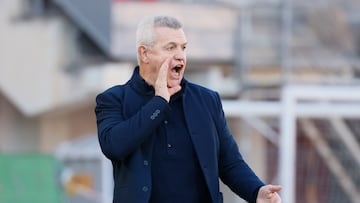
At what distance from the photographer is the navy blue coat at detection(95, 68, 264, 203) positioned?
3.51 metres

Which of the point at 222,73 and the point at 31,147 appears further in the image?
the point at 31,147

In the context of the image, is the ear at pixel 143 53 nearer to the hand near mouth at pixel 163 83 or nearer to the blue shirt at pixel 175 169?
the hand near mouth at pixel 163 83

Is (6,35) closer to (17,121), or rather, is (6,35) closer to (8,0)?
(8,0)

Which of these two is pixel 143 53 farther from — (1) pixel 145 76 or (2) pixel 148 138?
(2) pixel 148 138

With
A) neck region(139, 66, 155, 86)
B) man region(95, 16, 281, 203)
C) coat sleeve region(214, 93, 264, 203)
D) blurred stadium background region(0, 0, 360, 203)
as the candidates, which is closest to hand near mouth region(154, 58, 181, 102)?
man region(95, 16, 281, 203)

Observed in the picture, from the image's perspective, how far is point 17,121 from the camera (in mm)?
12836

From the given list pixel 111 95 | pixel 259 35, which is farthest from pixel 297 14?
pixel 111 95

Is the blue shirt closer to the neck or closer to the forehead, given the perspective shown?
the neck

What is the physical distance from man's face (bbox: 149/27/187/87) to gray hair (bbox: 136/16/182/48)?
16mm

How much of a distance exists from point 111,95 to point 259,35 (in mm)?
7722

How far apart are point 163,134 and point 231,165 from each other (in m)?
0.33

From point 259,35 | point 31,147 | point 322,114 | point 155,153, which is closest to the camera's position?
point 155,153

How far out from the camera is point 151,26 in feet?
11.8

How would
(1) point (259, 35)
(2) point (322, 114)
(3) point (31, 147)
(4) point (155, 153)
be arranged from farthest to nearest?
1. (3) point (31, 147)
2. (1) point (259, 35)
3. (2) point (322, 114)
4. (4) point (155, 153)
